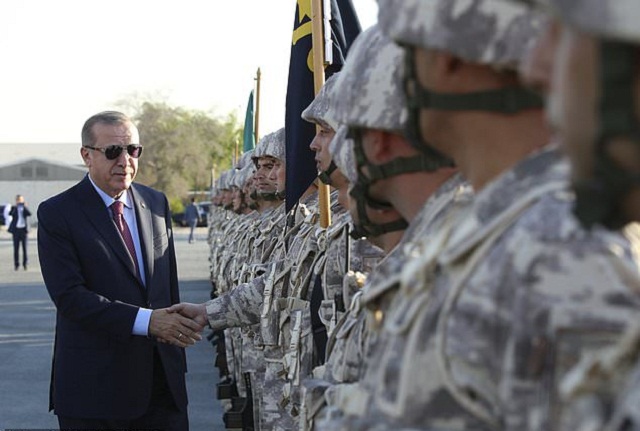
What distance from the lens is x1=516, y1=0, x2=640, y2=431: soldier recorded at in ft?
4.54

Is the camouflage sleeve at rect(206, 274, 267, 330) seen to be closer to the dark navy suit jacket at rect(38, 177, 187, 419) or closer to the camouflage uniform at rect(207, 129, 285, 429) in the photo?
the camouflage uniform at rect(207, 129, 285, 429)

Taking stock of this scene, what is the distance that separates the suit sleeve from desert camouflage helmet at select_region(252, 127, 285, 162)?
3581 mm

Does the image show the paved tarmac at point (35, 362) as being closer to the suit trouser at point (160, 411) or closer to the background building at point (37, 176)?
the suit trouser at point (160, 411)

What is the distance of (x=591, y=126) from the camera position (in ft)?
4.68

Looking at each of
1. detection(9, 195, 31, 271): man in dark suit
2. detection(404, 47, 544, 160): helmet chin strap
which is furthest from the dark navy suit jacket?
detection(9, 195, 31, 271): man in dark suit

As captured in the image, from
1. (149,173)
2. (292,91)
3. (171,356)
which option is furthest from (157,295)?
(149,173)

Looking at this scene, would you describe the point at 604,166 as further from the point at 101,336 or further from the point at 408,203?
the point at 101,336

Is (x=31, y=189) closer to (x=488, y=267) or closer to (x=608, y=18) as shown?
(x=488, y=267)

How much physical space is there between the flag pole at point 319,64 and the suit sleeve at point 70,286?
111 cm

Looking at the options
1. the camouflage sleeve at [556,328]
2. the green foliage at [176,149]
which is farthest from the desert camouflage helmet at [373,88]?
the green foliage at [176,149]

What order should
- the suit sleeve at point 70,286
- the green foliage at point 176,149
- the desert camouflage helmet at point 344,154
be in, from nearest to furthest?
the desert camouflage helmet at point 344,154 < the suit sleeve at point 70,286 < the green foliage at point 176,149

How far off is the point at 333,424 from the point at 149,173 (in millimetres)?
69120

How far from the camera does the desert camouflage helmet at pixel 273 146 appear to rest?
9.16 metres

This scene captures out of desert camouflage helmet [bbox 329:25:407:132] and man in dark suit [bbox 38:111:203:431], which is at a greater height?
desert camouflage helmet [bbox 329:25:407:132]
